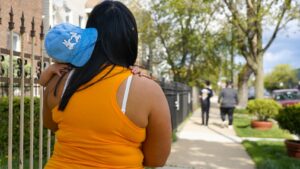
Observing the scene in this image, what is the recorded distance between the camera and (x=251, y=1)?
2098cm

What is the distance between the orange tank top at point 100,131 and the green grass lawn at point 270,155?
5.90m

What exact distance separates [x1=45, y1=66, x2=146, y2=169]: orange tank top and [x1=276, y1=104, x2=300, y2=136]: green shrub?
24.2 ft

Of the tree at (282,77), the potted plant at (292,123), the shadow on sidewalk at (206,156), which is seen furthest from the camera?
the tree at (282,77)

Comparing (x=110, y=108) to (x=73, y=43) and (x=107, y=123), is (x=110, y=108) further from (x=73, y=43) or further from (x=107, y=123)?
(x=73, y=43)

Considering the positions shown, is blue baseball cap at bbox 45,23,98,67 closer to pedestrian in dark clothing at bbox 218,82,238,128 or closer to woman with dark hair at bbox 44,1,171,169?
woman with dark hair at bbox 44,1,171,169

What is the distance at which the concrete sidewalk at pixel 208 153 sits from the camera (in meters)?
8.15

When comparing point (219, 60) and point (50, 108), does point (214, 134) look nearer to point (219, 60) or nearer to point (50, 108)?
point (50, 108)

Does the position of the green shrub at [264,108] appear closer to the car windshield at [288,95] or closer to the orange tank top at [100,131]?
the orange tank top at [100,131]

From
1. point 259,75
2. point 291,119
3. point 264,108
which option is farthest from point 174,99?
point 259,75

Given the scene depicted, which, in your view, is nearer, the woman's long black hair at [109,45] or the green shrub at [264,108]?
the woman's long black hair at [109,45]

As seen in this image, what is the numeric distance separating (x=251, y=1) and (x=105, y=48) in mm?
19989

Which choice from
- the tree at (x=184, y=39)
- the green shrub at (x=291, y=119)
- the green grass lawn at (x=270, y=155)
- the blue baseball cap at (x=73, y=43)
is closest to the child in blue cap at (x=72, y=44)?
the blue baseball cap at (x=73, y=43)

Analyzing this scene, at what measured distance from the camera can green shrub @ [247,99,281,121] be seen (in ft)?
46.2

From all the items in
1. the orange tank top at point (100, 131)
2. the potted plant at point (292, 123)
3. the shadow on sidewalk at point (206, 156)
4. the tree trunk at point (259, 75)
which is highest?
the tree trunk at point (259, 75)
